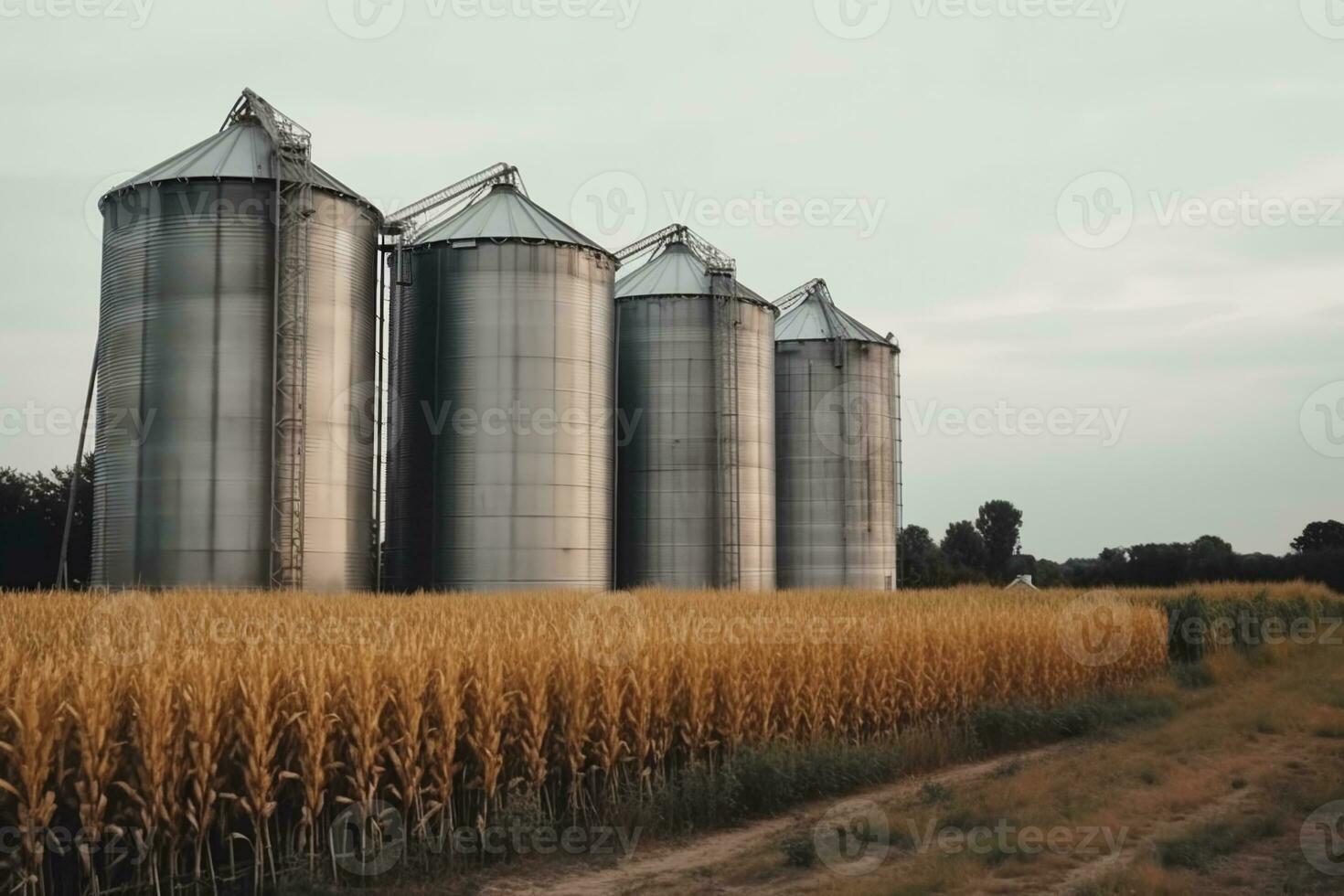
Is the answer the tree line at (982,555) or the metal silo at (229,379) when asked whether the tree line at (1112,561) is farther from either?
the metal silo at (229,379)

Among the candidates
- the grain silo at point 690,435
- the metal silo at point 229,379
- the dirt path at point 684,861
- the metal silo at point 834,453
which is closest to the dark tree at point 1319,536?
the metal silo at point 834,453

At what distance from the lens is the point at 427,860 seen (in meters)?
10.7

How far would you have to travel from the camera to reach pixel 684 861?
37.9ft

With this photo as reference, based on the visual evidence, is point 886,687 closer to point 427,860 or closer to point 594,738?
point 594,738

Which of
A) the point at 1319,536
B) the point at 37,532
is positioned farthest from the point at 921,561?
the point at 37,532

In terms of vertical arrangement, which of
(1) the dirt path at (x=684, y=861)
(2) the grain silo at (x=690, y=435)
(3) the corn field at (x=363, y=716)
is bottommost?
(1) the dirt path at (x=684, y=861)

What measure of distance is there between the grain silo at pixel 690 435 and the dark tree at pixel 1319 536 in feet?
242

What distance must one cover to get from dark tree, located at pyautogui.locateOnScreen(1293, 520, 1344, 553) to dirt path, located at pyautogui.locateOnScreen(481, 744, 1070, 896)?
97.3 metres

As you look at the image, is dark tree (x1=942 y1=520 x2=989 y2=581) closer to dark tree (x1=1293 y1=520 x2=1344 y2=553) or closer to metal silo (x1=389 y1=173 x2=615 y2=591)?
dark tree (x1=1293 y1=520 x2=1344 y2=553)

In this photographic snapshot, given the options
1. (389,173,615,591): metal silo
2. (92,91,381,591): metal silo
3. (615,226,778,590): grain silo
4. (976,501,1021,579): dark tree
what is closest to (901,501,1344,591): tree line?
(976,501,1021,579): dark tree

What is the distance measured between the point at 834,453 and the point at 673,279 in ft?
39.6

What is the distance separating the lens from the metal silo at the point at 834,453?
50.0 meters

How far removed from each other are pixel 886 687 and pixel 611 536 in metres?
21.6

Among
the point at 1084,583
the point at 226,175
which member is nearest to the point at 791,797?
the point at 226,175
